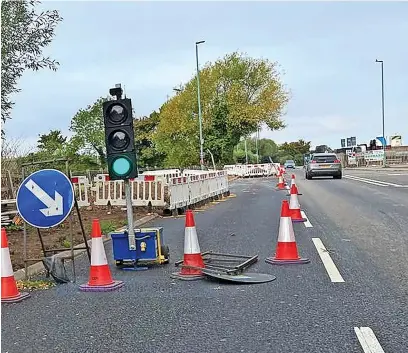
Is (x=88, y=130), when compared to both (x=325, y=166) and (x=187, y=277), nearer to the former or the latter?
(x=325, y=166)

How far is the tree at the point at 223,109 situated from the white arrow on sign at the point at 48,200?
48905mm

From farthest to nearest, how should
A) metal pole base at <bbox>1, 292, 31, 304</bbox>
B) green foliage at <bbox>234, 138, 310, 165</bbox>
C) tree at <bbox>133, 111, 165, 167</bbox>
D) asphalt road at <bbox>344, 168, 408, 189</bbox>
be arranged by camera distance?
green foliage at <bbox>234, 138, 310, 165</bbox>, tree at <bbox>133, 111, 165, 167</bbox>, asphalt road at <bbox>344, 168, 408, 189</bbox>, metal pole base at <bbox>1, 292, 31, 304</bbox>

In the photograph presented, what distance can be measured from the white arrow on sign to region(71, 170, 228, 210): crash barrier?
897cm

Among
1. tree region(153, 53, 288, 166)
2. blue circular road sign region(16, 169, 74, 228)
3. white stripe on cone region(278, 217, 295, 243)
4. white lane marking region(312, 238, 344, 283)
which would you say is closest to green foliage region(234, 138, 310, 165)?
tree region(153, 53, 288, 166)

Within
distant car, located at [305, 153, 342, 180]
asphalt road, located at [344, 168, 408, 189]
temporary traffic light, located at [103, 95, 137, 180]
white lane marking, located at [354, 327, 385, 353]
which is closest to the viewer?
A: white lane marking, located at [354, 327, 385, 353]

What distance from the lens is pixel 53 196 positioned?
724 cm

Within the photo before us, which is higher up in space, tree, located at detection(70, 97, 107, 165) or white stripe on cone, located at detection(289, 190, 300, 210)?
tree, located at detection(70, 97, 107, 165)

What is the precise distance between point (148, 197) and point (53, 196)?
9881 mm

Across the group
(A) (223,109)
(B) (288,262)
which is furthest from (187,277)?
(A) (223,109)

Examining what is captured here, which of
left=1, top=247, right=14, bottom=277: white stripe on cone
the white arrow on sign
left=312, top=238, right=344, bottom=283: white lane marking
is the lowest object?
left=312, top=238, right=344, bottom=283: white lane marking

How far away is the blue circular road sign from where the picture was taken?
7.20 metres

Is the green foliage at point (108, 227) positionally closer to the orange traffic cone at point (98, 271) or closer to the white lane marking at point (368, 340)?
the orange traffic cone at point (98, 271)

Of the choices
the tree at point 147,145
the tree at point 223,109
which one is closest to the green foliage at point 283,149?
the tree at point 147,145

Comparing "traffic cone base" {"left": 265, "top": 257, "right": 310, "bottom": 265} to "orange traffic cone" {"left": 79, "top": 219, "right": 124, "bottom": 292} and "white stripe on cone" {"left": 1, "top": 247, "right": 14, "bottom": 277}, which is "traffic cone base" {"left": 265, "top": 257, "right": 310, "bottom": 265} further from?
"white stripe on cone" {"left": 1, "top": 247, "right": 14, "bottom": 277}
